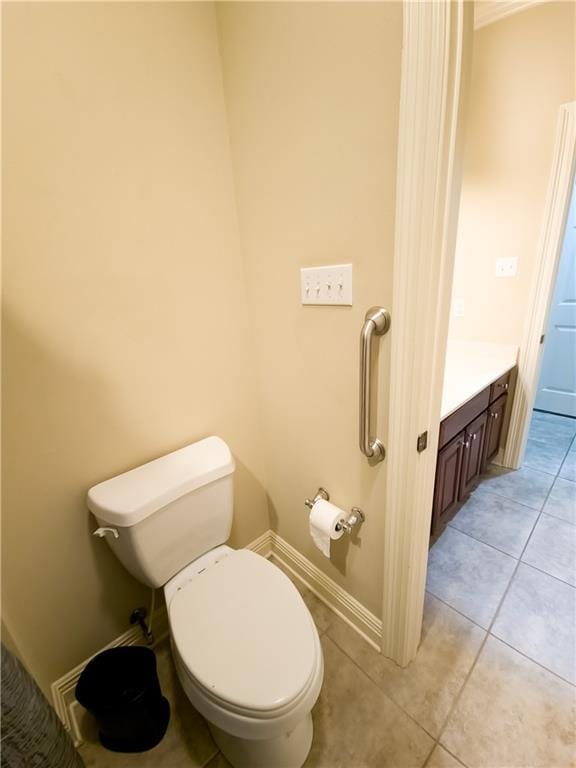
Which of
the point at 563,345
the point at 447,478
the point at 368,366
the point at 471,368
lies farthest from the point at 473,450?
the point at 563,345

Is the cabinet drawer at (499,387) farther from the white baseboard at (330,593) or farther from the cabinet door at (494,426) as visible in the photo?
the white baseboard at (330,593)

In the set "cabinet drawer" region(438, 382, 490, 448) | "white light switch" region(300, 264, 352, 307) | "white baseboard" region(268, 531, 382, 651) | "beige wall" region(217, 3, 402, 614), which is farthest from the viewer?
"cabinet drawer" region(438, 382, 490, 448)

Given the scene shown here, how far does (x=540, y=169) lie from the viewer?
1.68 metres

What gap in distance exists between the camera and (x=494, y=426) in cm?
196

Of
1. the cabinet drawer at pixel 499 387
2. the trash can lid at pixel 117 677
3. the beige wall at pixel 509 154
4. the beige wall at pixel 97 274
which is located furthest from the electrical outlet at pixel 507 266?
the trash can lid at pixel 117 677

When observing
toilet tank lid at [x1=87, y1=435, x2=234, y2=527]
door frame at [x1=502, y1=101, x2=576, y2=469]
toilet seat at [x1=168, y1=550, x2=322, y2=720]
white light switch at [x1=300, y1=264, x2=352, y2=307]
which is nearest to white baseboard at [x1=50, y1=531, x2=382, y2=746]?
toilet seat at [x1=168, y1=550, x2=322, y2=720]

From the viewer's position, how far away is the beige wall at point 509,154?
1551mm

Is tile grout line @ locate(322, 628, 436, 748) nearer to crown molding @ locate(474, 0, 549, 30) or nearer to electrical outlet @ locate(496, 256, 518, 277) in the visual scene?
electrical outlet @ locate(496, 256, 518, 277)

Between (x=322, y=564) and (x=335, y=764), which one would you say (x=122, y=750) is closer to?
(x=335, y=764)

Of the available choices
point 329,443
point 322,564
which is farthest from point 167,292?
point 322,564

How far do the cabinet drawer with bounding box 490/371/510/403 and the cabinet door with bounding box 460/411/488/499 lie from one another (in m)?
0.12

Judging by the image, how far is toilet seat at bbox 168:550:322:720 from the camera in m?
0.75

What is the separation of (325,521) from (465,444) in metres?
0.90

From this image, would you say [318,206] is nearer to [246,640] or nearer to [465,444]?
[246,640]
